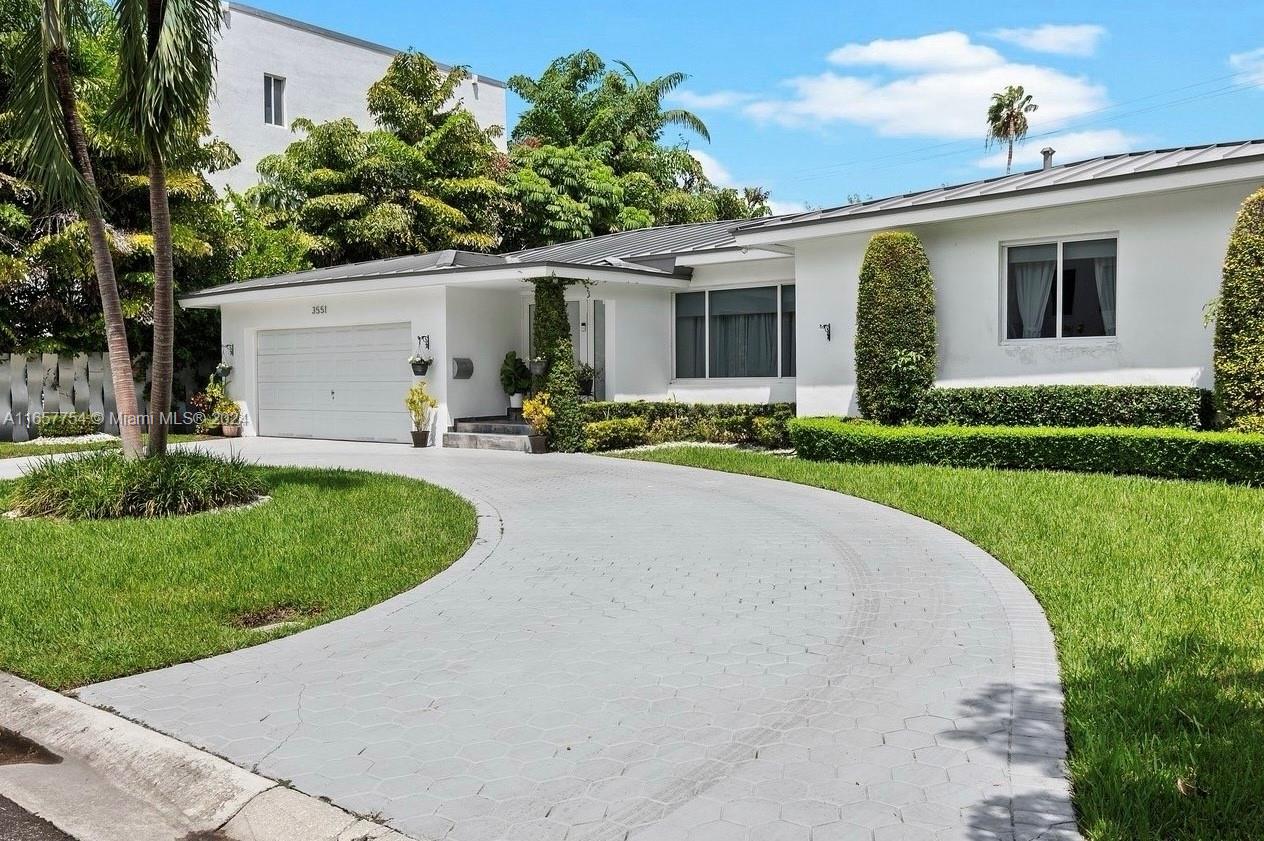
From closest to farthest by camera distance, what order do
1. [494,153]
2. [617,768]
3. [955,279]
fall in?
[617,768] < [955,279] < [494,153]

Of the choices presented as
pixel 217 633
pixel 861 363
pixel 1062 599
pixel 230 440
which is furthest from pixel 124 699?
pixel 230 440

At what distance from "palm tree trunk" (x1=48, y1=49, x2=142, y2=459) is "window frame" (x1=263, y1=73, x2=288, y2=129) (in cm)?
1958

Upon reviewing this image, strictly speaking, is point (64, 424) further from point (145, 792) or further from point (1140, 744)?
point (1140, 744)

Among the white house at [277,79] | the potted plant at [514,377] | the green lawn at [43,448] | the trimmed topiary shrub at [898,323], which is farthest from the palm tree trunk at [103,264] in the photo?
the white house at [277,79]

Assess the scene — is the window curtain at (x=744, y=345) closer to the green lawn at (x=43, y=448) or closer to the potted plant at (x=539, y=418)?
the potted plant at (x=539, y=418)

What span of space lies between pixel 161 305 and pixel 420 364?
761cm

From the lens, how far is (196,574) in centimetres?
732

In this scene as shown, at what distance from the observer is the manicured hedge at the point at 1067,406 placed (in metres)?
12.3

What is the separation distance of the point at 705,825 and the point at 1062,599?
12.4 ft

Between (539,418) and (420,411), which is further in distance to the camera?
(420,411)

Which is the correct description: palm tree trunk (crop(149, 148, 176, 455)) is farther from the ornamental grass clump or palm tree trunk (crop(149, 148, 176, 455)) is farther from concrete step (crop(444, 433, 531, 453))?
concrete step (crop(444, 433, 531, 453))

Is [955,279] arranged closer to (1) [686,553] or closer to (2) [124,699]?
(1) [686,553]

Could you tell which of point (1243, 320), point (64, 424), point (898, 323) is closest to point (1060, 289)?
point (898, 323)

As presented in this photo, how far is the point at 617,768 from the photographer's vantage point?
4.00 meters
